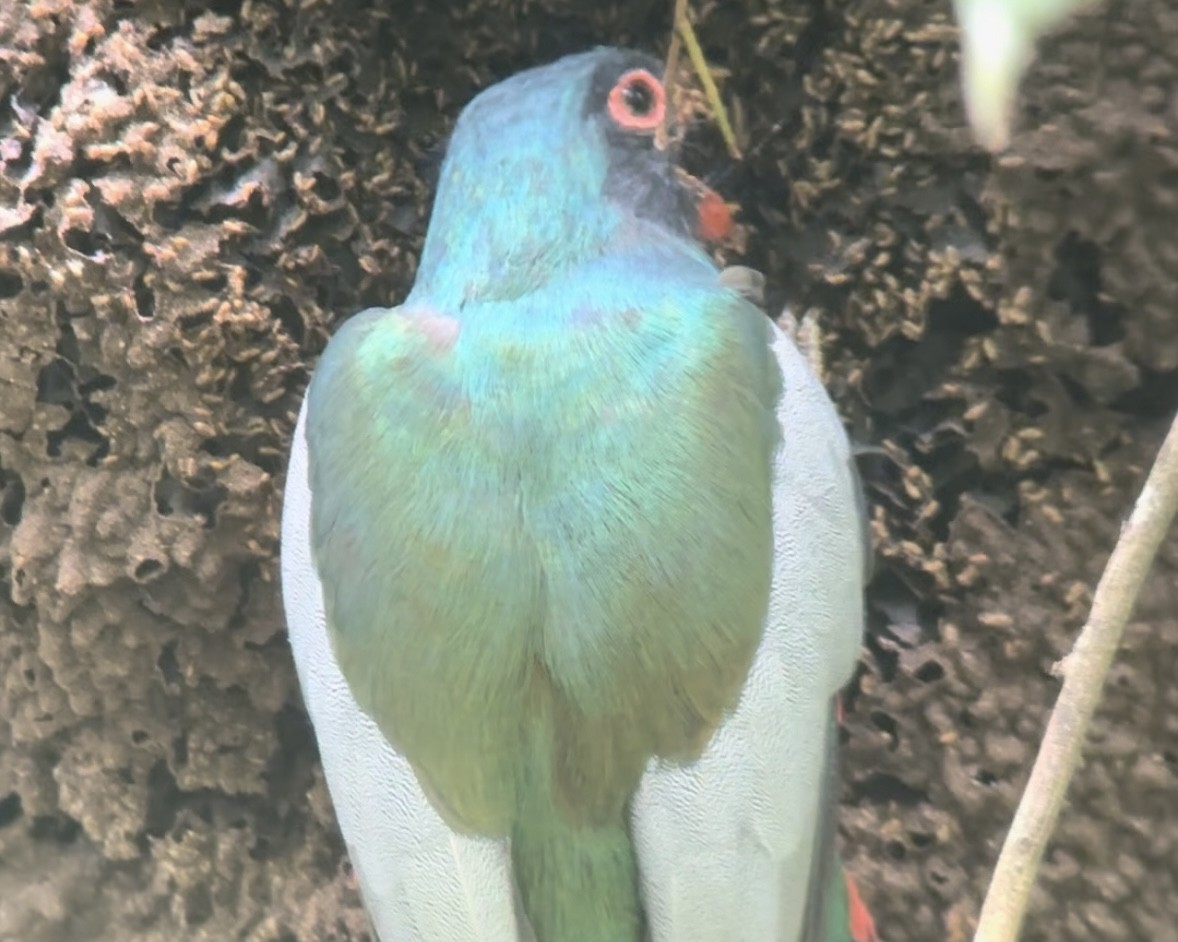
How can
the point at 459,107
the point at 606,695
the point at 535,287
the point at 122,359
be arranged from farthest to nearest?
1. the point at 459,107
2. the point at 122,359
3. the point at 535,287
4. the point at 606,695

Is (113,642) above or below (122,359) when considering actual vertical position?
below

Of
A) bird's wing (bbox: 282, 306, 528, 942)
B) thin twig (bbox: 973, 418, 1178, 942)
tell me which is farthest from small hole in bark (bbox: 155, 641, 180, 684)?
thin twig (bbox: 973, 418, 1178, 942)

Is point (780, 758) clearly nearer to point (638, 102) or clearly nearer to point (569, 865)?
point (569, 865)

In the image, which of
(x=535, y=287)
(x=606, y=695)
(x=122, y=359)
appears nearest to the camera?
(x=606, y=695)

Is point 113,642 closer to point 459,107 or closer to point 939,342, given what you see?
point 459,107

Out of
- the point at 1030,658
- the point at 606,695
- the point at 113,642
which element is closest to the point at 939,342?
the point at 1030,658

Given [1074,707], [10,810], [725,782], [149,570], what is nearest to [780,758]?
[725,782]
